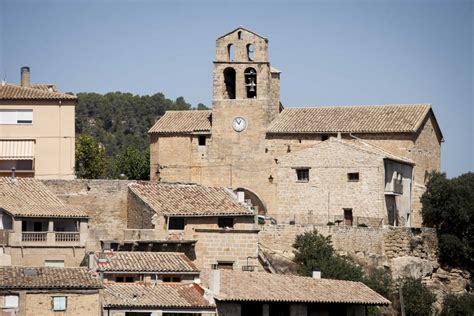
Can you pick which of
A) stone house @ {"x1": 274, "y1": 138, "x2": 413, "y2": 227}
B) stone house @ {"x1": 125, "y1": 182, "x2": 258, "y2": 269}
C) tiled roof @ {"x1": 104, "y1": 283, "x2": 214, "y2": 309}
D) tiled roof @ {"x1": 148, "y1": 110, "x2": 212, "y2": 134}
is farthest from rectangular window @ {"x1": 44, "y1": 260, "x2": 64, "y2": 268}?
tiled roof @ {"x1": 148, "y1": 110, "x2": 212, "y2": 134}

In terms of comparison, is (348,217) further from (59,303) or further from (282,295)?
(59,303)

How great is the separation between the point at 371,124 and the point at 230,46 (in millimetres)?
8972

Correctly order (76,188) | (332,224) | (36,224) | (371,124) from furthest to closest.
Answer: (371,124) → (332,224) → (76,188) → (36,224)

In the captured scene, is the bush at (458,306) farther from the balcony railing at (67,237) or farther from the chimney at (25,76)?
the chimney at (25,76)

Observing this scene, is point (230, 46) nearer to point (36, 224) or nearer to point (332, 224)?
point (332, 224)

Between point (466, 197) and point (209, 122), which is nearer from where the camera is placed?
point (466, 197)

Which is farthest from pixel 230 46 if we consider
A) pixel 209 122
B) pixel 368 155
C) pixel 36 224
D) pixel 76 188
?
pixel 36 224

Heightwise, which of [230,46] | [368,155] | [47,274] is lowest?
[47,274]

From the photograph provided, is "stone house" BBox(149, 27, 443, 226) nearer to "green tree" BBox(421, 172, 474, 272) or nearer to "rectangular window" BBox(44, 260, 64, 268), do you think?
"green tree" BBox(421, 172, 474, 272)

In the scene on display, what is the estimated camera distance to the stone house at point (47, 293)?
53.8 metres

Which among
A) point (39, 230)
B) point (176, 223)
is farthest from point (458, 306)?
point (39, 230)

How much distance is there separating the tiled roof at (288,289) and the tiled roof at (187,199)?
15.7ft

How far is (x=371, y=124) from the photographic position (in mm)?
78312

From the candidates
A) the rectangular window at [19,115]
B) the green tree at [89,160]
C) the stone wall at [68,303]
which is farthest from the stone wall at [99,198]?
the green tree at [89,160]
